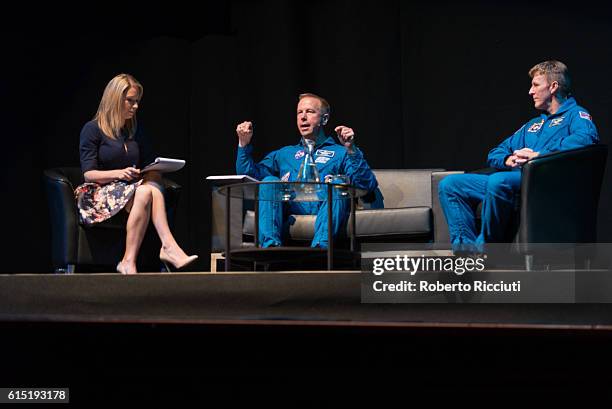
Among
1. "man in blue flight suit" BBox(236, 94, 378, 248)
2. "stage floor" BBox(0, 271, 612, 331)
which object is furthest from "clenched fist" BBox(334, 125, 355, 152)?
"stage floor" BBox(0, 271, 612, 331)

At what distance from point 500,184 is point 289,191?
84 centimetres

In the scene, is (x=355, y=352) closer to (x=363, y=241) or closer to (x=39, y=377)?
(x=39, y=377)

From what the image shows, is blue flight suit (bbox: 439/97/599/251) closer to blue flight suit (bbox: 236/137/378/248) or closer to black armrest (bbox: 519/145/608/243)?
black armrest (bbox: 519/145/608/243)

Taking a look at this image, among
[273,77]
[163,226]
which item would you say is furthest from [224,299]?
[273,77]

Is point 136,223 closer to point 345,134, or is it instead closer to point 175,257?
point 175,257

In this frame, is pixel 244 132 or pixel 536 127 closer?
pixel 536 127

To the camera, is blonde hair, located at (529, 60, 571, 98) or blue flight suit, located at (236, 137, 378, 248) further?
blue flight suit, located at (236, 137, 378, 248)

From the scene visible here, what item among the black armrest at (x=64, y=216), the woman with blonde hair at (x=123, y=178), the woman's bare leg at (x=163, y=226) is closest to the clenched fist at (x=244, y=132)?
the woman with blonde hair at (x=123, y=178)

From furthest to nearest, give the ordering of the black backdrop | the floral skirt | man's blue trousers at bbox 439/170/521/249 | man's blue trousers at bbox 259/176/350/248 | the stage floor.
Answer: the black backdrop < man's blue trousers at bbox 259/176/350/248 < the floral skirt < man's blue trousers at bbox 439/170/521/249 < the stage floor

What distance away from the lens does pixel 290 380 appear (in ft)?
5.99

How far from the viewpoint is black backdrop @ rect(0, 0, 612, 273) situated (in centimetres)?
474

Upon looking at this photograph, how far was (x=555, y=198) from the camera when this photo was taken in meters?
3.27

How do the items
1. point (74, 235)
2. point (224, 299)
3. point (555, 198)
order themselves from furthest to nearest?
point (74, 235)
point (555, 198)
point (224, 299)

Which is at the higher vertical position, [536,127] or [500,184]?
[536,127]
